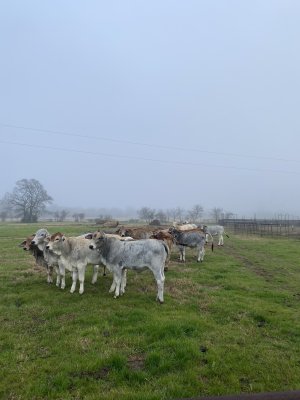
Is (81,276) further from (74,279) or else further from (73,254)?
(73,254)

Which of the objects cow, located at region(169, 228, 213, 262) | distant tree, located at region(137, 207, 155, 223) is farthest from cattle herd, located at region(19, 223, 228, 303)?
distant tree, located at region(137, 207, 155, 223)

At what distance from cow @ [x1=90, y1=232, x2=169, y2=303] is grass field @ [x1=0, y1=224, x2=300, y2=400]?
77 centimetres

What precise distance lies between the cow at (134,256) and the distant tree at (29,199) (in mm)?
90961

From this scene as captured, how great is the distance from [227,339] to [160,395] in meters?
2.84

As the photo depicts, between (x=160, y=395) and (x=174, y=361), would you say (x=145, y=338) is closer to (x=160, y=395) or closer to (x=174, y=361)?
(x=174, y=361)

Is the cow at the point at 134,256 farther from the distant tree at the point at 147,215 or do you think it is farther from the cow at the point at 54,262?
the distant tree at the point at 147,215

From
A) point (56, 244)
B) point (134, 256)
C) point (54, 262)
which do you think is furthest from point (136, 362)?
point (54, 262)

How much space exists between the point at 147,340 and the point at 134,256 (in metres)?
3.92

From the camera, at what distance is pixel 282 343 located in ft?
27.6

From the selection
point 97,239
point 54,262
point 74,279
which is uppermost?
point 97,239

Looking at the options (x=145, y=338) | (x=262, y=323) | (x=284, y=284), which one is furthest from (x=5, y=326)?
(x=284, y=284)

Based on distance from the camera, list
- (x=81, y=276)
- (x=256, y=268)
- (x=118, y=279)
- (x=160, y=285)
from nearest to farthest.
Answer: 1. (x=160, y=285)
2. (x=118, y=279)
3. (x=81, y=276)
4. (x=256, y=268)

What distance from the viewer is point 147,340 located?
8.30 meters

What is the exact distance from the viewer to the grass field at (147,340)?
6.55 metres
